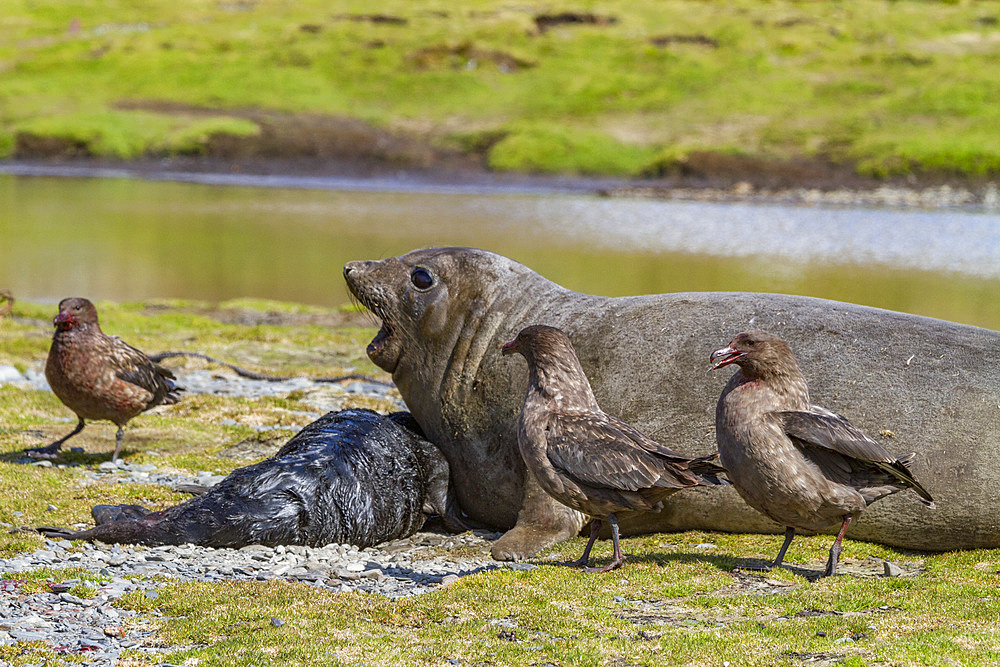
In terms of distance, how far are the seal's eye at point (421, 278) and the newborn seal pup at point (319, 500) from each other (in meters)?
1.45

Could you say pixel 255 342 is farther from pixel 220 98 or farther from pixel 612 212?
pixel 220 98

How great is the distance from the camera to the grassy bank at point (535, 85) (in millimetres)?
71250

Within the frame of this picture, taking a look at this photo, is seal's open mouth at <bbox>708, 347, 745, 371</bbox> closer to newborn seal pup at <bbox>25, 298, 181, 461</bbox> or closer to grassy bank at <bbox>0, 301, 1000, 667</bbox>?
grassy bank at <bbox>0, 301, 1000, 667</bbox>

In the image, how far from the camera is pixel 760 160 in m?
67.4

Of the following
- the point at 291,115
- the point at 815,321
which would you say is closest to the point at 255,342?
the point at 815,321

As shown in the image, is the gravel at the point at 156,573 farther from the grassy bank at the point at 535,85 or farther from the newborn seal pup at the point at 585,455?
the grassy bank at the point at 535,85

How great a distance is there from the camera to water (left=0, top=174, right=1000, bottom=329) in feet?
114

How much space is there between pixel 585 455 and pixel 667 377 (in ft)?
7.64

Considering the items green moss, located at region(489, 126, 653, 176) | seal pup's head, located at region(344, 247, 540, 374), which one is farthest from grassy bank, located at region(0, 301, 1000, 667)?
green moss, located at region(489, 126, 653, 176)

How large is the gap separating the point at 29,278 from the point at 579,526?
1136 inches

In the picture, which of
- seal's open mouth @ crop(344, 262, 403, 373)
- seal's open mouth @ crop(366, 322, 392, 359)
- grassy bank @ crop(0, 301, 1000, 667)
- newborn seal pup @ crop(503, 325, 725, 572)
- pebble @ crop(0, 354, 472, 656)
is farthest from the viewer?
seal's open mouth @ crop(366, 322, 392, 359)

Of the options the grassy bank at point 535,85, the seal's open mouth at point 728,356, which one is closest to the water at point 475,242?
the grassy bank at point 535,85

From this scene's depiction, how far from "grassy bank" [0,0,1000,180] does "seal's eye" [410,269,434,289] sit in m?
58.1

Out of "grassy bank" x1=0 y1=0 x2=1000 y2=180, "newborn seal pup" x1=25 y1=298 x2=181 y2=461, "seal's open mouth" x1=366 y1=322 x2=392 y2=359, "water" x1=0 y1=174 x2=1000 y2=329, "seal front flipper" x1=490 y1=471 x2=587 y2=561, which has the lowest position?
"water" x1=0 y1=174 x2=1000 y2=329
